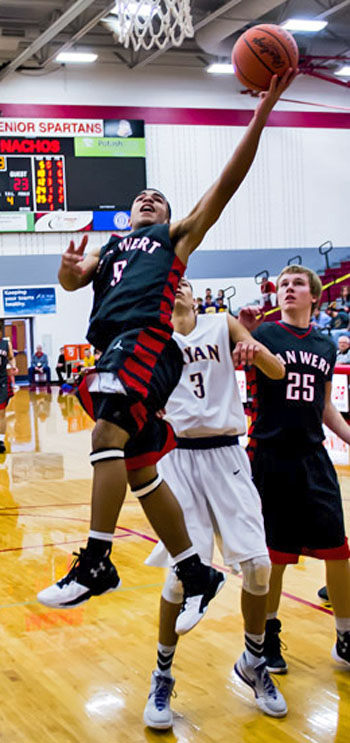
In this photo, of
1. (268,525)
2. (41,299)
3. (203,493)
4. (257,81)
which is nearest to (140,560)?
(268,525)

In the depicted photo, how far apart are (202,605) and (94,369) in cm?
93

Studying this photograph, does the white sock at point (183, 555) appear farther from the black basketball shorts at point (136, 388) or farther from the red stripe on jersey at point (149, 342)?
the red stripe on jersey at point (149, 342)

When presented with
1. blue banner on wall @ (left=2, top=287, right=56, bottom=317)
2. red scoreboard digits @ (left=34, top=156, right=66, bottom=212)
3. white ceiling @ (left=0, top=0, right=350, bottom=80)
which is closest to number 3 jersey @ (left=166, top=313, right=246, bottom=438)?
white ceiling @ (left=0, top=0, right=350, bottom=80)

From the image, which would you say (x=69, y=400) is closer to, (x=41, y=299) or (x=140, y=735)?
(x=41, y=299)

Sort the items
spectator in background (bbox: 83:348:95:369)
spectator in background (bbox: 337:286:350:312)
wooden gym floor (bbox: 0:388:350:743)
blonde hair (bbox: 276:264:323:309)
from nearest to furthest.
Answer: wooden gym floor (bbox: 0:388:350:743), blonde hair (bbox: 276:264:323:309), spectator in background (bbox: 337:286:350:312), spectator in background (bbox: 83:348:95:369)

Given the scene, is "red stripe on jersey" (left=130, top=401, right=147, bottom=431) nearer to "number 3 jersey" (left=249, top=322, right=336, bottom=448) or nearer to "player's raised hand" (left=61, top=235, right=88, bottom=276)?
"player's raised hand" (left=61, top=235, right=88, bottom=276)

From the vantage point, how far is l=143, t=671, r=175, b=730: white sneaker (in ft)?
11.2

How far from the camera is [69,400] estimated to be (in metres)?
21.1

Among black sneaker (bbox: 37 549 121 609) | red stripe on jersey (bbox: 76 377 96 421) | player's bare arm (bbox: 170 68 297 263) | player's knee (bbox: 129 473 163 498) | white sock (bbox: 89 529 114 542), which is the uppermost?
player's bare arm (bbox: 170 68 297 263)

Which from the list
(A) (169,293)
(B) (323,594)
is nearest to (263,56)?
(A) (169,293)

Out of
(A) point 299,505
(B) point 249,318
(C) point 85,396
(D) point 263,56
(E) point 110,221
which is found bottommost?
(A) point 299,505

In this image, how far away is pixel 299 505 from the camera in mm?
3961

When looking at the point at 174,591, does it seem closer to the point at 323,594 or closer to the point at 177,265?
the point at 177,265

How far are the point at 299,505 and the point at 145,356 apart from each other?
1.25m
